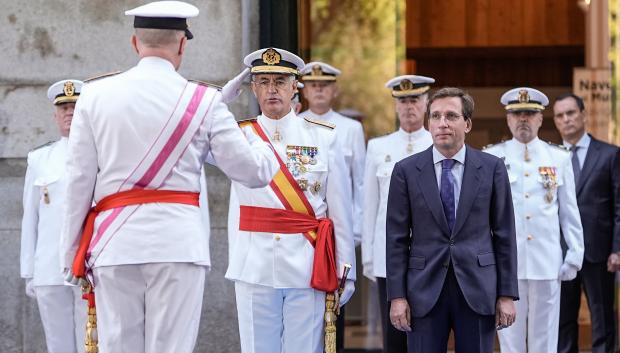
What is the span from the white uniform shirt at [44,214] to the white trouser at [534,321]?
2929mm

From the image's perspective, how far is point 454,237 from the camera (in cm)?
631

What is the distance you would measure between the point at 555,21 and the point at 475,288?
7.62 m

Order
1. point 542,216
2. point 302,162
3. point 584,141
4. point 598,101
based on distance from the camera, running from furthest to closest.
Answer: point 598,101 → point 584,141 → point 542,216 → point 302,162

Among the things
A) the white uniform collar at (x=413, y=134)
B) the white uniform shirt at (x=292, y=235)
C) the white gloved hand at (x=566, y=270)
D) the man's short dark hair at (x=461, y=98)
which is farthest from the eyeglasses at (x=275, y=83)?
the white gloved hand at (x=566, y=270)

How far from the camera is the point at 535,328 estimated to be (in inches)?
338

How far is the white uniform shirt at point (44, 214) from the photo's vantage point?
7785mm

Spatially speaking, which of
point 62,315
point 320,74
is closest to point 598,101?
point 320,74

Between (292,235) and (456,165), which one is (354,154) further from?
(456,165)

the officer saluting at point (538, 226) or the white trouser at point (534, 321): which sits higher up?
the officer saluting at point (538, 226)

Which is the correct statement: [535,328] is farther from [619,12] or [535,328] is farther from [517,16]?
[517,16]

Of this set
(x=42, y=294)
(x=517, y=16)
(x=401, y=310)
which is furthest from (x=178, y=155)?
(x=517, y=16)

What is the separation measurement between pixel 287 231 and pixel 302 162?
1.27 ft

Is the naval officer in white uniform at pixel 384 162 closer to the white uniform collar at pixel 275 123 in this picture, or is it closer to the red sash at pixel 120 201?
the white uniform collar at pixel 275 123

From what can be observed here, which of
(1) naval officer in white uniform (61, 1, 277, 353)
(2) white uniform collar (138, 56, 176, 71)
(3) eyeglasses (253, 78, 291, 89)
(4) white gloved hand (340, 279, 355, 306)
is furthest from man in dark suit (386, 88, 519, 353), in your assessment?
(2) white uniform collar (138, 56, 176, 71)
